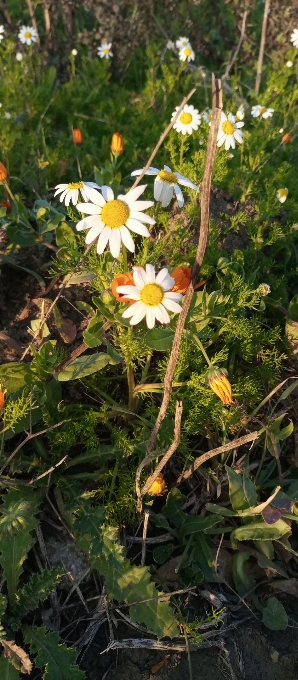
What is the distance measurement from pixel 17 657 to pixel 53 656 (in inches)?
3.8

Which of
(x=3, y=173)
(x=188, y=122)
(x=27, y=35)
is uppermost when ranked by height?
(x=27, y=35)

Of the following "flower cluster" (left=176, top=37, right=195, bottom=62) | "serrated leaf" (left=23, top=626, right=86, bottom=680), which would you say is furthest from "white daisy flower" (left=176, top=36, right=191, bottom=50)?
"serrated leaf" (left=23, top=626, right=86, bottom=680)

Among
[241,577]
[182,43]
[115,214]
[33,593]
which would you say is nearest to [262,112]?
[182,43]

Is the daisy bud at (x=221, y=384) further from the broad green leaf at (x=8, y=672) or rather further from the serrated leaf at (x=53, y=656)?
the broad green leaf at (x=8, y=672)

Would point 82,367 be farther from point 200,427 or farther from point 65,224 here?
point 65,224

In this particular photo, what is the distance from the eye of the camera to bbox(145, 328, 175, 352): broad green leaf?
5.04 ft

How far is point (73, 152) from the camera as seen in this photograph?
9.61 ft

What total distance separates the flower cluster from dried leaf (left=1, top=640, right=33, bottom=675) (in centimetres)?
335

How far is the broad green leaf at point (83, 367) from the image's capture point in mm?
1646

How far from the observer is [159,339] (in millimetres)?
1551

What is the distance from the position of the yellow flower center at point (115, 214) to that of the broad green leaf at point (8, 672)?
3.99 ft

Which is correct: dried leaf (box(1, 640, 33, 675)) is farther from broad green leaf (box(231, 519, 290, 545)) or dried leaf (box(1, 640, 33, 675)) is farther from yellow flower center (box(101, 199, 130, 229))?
yellow flower center (box(101, 199, 130, 229))

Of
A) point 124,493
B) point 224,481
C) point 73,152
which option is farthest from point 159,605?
point 73,152

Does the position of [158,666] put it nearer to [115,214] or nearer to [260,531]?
[260,531]
